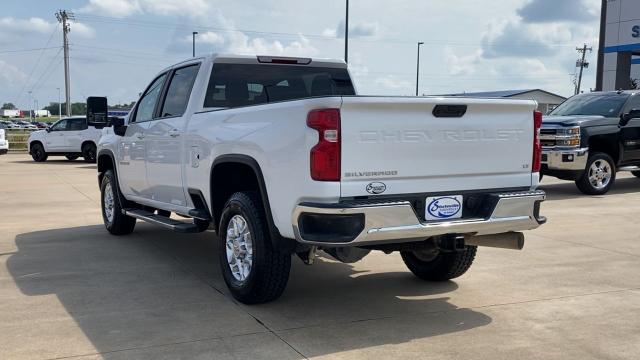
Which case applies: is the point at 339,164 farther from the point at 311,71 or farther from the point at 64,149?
the point at 64,149

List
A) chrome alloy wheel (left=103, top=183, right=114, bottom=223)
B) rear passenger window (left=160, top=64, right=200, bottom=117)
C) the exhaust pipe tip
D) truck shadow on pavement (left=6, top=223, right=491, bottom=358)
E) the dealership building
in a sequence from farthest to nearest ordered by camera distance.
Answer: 1. the dealership building
2. chrome alloy wheel (left=103, top=183, right=114, bottom=223)
3. rear passenger window (left=160, top=64, right=200, bottom=117)
4. the exhaust pipe tip
5. truck shadow on pavement (left=6, top=223, right=491, bottom=358)

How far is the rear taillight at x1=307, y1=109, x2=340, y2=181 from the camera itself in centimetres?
415

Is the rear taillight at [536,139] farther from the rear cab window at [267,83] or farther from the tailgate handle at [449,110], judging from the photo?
the rear cab window at [267,83]

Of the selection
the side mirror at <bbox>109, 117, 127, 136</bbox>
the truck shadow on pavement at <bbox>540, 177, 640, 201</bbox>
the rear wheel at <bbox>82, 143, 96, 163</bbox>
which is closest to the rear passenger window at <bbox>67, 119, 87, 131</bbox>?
the rear wheel at <bbox>82, 143, 96, 163</bbox>

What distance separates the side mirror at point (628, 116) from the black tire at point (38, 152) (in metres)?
20.0

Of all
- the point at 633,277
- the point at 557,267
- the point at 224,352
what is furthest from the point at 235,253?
the point at 633,277

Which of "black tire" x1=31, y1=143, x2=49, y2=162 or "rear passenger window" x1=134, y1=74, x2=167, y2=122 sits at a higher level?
"rear passenger window" x1=134, y1=74, x2=167, y2=122

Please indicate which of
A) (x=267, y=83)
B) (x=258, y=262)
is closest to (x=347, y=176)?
(x=258, y=262)

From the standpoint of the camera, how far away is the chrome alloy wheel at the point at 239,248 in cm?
506

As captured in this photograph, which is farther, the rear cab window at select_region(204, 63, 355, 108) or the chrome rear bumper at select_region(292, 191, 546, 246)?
the rear cab window at select_region(204, 63, 355, 108)

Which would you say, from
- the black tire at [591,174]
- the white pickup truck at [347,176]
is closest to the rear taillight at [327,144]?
the white pickup truck at [347,176]

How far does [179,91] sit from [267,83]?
3.13 feet

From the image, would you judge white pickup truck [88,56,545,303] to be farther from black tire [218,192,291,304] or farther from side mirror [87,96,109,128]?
side mirror [87,96,109,128]

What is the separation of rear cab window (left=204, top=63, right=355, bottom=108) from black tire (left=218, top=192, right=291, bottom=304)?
1.50 m
